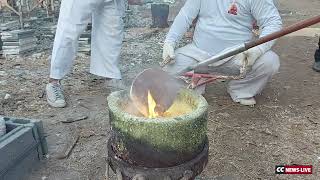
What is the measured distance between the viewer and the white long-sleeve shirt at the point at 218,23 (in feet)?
13.7

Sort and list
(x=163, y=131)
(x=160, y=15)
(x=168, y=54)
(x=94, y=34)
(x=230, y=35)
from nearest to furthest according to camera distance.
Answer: (x=163, y=131) → (x=168, y=54) → (x=230, y=35) → (x=94, y=34) → (x=160, y=15)

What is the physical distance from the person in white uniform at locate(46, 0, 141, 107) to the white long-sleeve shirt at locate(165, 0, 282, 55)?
2.72 ft

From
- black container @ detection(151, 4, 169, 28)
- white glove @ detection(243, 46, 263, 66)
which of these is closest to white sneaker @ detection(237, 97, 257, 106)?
white glove @ detection(243, 46, 263, 66)

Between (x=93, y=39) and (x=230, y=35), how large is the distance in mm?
1754

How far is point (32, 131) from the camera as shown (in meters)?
3.18

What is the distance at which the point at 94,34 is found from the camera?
478 centimetres

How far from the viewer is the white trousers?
167 inches

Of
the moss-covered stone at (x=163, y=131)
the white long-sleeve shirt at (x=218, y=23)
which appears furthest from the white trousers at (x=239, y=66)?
the moss-covered stone at (x=163, y=131)

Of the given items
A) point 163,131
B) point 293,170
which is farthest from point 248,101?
point 163,131

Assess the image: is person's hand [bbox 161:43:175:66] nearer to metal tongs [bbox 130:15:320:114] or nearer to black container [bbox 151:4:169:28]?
metal tongs [bbox 130:15:320:114]

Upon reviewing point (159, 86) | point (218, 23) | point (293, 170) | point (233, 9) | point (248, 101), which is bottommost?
point (293, 170)

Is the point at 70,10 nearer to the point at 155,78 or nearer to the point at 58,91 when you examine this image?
the point at 58,91

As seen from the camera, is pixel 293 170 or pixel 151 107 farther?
pixel 293 170

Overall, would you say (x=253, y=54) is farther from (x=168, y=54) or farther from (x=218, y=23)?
(x=168, y=54)
